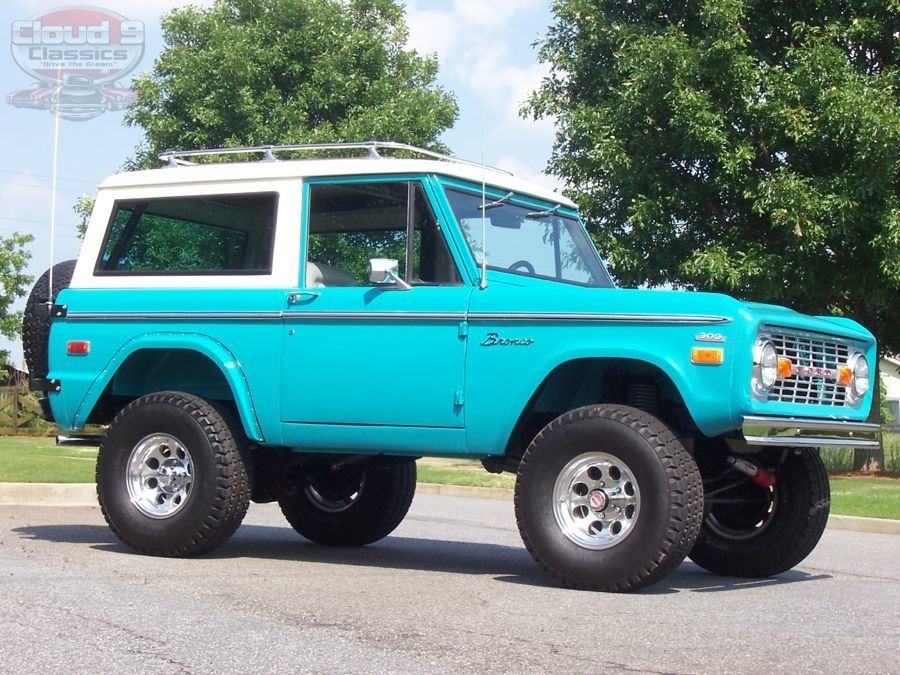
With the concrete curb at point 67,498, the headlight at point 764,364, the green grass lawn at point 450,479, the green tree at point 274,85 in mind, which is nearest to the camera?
the headlight at point 764,364

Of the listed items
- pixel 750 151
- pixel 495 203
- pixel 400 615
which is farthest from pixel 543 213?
pixel 750 151

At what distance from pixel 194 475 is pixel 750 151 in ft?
49.1

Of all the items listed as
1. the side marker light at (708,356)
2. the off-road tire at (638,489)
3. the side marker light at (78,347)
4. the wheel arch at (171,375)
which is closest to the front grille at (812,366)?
the side marker light at (708,356)

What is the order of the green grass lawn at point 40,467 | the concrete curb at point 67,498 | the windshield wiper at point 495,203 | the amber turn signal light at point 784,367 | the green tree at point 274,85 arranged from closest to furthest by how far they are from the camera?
the amber turn signal light at point 784,367 → the windshield wiper at point 495,203 → the concrete curb at point 67,498 → the green grass lawn at point 40,467 → the green tree at point 274,85

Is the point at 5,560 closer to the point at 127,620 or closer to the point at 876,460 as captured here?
the point at 127,620

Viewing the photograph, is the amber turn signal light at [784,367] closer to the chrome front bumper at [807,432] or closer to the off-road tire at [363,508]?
the chrome front bumper at [807,432]

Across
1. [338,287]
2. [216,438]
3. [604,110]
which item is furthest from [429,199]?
[604,110]

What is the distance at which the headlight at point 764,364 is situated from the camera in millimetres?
6773

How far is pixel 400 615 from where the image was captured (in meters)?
5.91

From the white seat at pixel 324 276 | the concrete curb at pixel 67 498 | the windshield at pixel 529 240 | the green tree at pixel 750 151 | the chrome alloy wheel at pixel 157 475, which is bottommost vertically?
the concrete curb at pixel 67 498

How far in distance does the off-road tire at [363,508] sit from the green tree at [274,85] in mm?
25251

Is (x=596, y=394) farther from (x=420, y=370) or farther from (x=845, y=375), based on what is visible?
(x=845, y=375)

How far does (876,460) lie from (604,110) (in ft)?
29.1

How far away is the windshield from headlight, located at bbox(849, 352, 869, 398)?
1740 mm
